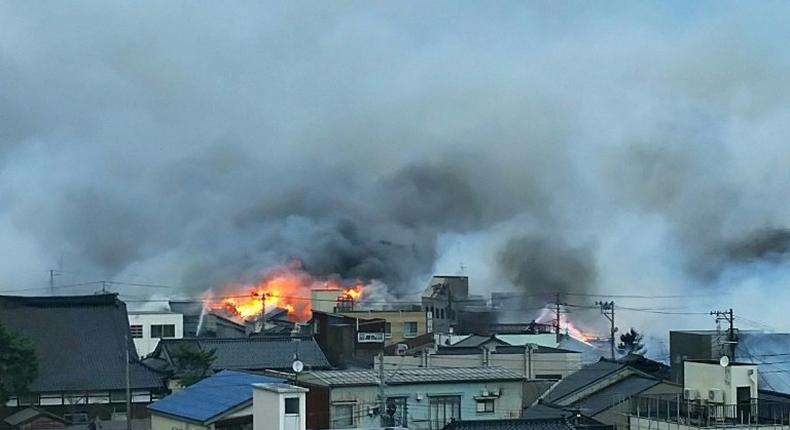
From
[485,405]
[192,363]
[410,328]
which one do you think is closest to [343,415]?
[485,405]

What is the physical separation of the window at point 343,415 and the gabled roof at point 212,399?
1484mm

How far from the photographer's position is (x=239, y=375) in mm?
24469

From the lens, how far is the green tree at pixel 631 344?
4147 cm

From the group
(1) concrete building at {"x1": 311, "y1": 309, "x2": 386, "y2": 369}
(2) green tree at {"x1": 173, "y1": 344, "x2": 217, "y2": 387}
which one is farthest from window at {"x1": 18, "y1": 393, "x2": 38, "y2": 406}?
(1) concrete building at {"x1": 311, "y1": 309, "x2": 386, "y2": 369}

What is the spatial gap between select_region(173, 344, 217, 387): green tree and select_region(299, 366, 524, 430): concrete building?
10.7 meters

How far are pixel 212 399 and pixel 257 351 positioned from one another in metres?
13.7

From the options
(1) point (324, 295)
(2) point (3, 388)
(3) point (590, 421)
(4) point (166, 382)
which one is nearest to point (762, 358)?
(3) point (590, 421)

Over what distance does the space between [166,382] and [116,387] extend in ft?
4.96

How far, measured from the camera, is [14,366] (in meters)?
30.3

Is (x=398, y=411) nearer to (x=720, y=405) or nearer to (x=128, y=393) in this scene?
(x=720, y=405)

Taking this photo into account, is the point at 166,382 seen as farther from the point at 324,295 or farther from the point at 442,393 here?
the point at 324,295

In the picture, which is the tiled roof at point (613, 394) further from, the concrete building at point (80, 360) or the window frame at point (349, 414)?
the concrete building at point (80, 360)

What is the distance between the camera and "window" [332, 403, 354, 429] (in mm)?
20125

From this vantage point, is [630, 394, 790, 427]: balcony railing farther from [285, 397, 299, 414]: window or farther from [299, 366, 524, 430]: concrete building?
[285, 397, 299, 414]: window
